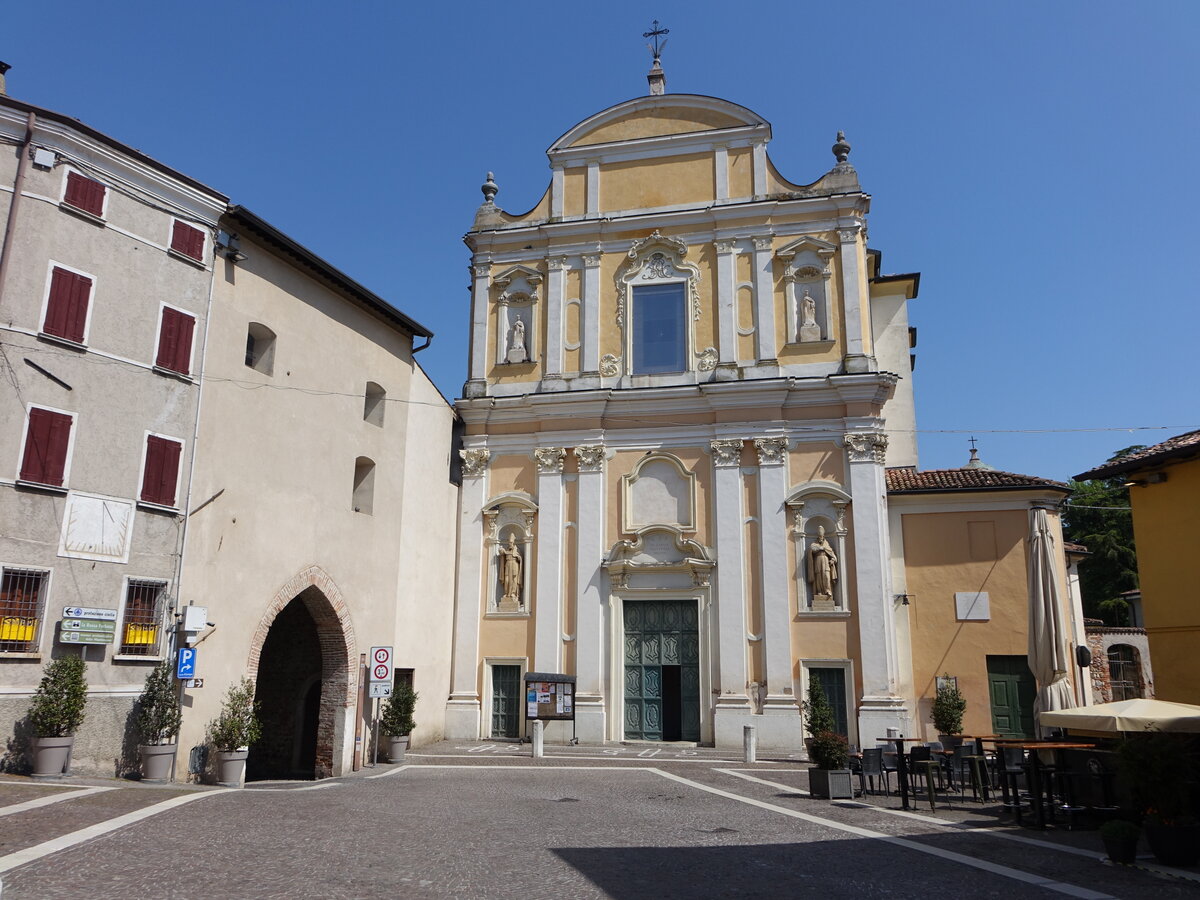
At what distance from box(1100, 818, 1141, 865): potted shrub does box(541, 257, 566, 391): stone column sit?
17.6 m

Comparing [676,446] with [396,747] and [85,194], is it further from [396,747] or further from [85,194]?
[85,194]

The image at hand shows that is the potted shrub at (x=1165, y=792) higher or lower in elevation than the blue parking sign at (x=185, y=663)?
lower

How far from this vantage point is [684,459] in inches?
942

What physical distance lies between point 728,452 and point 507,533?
6.16 m

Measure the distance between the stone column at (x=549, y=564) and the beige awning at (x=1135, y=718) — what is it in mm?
13696

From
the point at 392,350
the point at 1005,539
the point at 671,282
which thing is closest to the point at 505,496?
the point at 392,350

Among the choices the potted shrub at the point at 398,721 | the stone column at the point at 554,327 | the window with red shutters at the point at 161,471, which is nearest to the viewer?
the window with red shutters at the point at 161,471

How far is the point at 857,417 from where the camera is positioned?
75.5 feet

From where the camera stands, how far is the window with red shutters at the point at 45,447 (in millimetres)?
13367

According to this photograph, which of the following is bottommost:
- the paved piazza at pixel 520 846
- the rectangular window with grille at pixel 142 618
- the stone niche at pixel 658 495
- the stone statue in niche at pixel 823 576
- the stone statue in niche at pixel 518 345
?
the paved piazza at pixel 520 846

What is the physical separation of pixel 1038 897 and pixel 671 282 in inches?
755

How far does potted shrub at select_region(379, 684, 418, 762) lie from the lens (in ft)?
62.0

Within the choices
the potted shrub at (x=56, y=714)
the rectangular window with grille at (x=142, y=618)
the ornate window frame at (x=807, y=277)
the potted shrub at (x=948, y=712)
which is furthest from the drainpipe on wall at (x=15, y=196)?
the potted shrub at (x=948, y=712)

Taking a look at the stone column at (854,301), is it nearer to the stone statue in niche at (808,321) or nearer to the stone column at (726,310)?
the stone statue in niche at (808,321)
